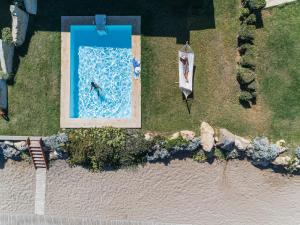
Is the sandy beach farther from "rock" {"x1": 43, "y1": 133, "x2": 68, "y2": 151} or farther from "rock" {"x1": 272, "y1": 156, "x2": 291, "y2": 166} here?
"rock" {"x1": 43, "y1": 133, "x2": 68, "y2": 151}

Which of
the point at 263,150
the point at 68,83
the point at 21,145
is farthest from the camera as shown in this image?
the point at 68,83

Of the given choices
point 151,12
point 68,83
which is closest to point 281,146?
point 151,12

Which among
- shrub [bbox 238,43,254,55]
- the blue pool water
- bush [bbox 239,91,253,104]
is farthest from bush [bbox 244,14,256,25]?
the blue pool water

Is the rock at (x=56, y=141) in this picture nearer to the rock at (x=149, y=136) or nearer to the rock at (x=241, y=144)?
the rock at (x=149, y=136)

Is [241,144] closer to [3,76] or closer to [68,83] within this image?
[68,83]

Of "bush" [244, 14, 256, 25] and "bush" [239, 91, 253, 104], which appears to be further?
"bush" [239, 91, 253, 104]

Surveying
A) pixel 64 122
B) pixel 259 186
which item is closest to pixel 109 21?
pixel 64 122
